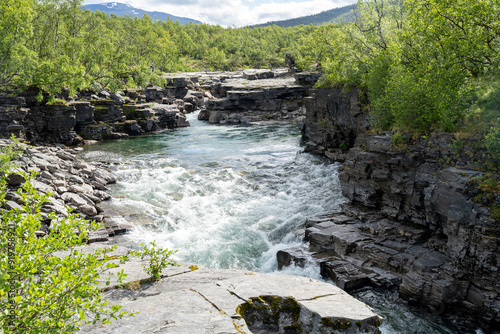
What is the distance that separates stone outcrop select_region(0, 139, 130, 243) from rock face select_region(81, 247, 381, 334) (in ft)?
34.5

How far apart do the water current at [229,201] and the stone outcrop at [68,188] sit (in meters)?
1.20

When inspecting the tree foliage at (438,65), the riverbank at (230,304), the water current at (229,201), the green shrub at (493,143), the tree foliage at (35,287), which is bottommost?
the water current at (229,201)

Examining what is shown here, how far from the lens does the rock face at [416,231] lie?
14.1 meters

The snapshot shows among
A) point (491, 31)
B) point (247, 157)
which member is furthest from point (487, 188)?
point (247, 157)

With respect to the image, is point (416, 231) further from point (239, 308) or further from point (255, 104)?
point (255, 104)

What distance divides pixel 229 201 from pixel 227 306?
1854cm

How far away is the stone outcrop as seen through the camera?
1927 cm

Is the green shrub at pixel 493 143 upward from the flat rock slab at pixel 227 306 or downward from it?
upward

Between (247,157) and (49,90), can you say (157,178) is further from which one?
(49,90)

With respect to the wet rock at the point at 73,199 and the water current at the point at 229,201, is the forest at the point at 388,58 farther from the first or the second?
the wet rock at the point at 73,199

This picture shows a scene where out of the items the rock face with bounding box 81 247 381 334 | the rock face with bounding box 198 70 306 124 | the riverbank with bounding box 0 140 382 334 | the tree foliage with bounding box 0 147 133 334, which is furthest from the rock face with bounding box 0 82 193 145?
the tree foliage with bounding box 0 147 133 334

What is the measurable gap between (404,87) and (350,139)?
1782 centimetres

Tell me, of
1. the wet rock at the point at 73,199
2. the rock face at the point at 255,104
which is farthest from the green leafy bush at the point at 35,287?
the rock face at the point at 255,104

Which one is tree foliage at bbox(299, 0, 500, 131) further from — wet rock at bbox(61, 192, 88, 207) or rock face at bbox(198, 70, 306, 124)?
rock face at bbox(198, 70, 306, 124)
